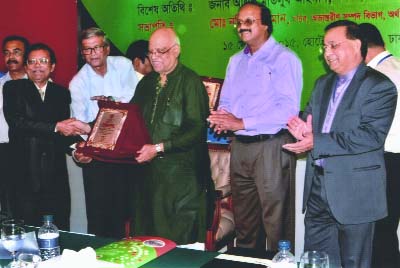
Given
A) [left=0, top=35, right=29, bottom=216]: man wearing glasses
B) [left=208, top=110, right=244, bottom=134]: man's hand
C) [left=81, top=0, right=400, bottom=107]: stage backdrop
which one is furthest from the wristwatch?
[left=0, top=35, right=29, bottom=216]: man wearing glasses

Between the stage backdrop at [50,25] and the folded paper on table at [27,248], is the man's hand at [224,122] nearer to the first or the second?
the folded paper on table at [27,248]

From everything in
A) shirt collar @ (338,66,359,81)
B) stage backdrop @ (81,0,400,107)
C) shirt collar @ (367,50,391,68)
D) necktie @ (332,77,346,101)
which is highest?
stage backdrop @ (81,0,400,107)

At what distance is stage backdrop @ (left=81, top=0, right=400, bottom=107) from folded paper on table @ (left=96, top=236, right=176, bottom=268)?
7.85 ft

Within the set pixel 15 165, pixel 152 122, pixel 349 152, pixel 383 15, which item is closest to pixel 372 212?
pixel 349 152

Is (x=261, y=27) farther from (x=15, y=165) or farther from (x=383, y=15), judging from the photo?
(x=15, y=165)

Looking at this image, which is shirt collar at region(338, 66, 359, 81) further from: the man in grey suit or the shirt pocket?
the shirt pocket

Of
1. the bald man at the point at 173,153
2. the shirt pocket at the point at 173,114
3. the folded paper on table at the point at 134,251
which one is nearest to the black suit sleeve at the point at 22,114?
the bald man at the point at 173,153

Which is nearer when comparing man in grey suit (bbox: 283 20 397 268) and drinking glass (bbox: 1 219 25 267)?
drinking glass (bbox: 1 219 25 267)

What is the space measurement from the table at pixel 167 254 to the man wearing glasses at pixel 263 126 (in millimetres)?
1185

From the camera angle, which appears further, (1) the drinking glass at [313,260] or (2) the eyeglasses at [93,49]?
(2) the eyeglasses at [93,49]

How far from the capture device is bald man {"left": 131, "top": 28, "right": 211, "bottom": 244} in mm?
3426

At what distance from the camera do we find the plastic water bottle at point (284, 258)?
2.09 meters

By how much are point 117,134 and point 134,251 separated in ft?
3.97

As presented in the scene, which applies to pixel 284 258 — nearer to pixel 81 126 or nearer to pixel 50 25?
pixel 81 126
